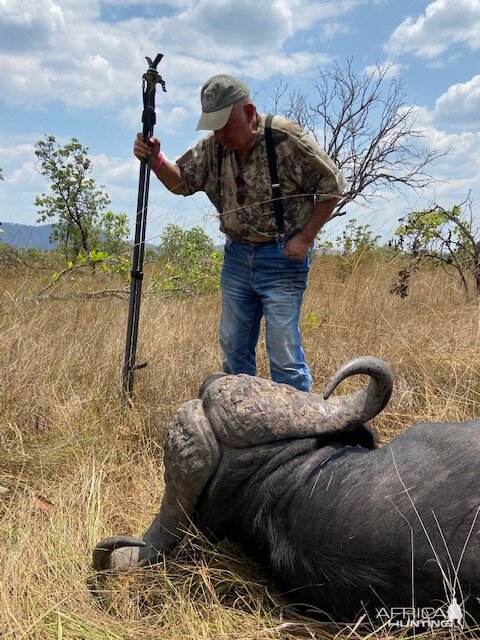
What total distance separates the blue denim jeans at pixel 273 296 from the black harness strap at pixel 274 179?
114 millimetres

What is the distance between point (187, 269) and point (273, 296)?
3.89 meters

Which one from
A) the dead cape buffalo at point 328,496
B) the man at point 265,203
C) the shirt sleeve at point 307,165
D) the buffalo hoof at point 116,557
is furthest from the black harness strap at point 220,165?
the buffalo hoof at point 116,557

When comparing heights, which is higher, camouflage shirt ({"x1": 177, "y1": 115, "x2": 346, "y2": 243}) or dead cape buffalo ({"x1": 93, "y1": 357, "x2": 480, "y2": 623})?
camouflage shirt ({"x1": 177, "y1": 115, "x2": 346, "y2": 243})

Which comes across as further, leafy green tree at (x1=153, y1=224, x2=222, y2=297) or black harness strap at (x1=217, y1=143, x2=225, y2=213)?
leafy green tree at (x1=153, y1=224, x2=222, y2=297)

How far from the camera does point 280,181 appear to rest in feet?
11.2

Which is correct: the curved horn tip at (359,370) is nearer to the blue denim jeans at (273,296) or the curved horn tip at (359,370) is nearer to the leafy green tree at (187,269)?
the blue denim jeans at (273,296)

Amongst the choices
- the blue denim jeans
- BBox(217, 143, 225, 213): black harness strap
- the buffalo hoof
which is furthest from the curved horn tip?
BBox(217, 143, 225, 213): black harness strap

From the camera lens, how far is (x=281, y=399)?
2234 mm

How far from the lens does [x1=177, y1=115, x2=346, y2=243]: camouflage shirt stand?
3.36 metres

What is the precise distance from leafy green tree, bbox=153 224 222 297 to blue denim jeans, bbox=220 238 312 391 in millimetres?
2660

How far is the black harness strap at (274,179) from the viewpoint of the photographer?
11.0 ft

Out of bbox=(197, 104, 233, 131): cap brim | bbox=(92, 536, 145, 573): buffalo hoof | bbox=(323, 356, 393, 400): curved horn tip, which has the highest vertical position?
bbox=(197, 104, 233, 131): cap brim

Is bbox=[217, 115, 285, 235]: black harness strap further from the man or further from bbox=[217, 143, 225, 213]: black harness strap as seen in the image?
bbox=[217, 143, 225, 213]: black harness strap

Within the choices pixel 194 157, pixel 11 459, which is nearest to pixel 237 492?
pixel 11 459
